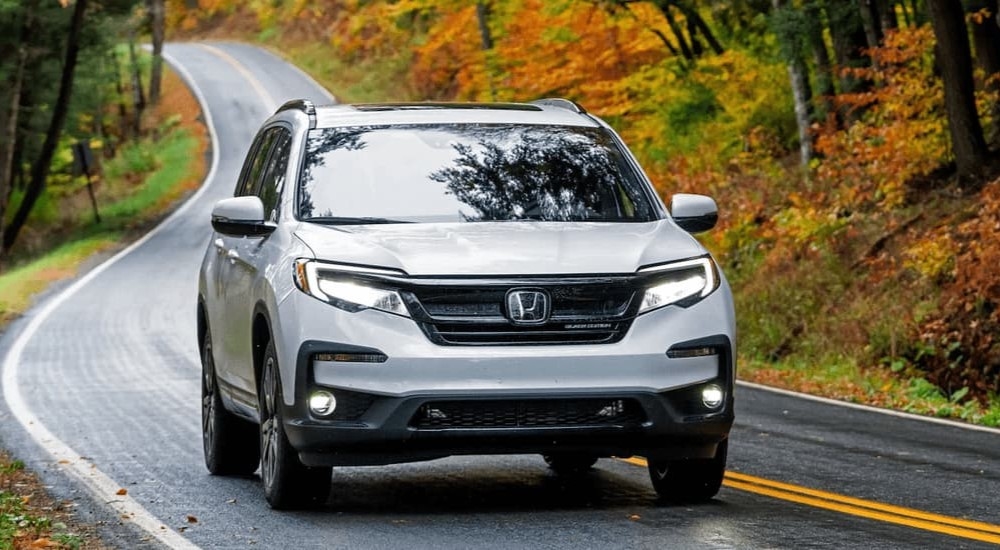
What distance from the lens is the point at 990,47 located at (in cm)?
2156

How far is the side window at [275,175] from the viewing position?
9.24 metres

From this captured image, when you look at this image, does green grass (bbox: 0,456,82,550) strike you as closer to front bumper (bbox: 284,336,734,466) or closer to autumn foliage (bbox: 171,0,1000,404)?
front bumper (bbox: 284,336,734,466)

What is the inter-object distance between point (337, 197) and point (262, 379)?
1021 mm

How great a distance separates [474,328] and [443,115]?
2.09m

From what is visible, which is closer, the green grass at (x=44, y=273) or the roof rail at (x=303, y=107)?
the roof rail at (x=303, y=107)

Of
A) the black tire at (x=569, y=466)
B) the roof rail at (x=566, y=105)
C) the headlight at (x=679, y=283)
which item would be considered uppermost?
the roof rail at (x=566, y=105)

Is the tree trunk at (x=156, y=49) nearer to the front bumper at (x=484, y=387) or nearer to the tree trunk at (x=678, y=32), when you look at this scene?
the tree trunk at (x=678, y=32)

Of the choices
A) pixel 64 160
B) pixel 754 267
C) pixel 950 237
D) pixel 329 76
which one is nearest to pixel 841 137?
pixel 754 267

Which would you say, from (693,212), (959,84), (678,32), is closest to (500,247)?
(693,212)

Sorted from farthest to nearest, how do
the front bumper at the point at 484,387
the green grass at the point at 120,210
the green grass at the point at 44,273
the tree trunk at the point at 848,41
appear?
the green grass at the point at 120,210 < the green grass at the point at 44,273 < the tree trunk at the point at 848,41 < the front bumper at the point at 484,387

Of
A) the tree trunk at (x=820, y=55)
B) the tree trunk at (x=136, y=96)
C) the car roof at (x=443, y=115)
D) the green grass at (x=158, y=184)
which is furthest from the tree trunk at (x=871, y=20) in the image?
the tree trunk at (x=136, y=96)

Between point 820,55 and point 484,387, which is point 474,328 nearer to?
point 484,387

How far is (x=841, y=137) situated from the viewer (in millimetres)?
22672

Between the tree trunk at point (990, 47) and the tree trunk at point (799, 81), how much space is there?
377 cm
